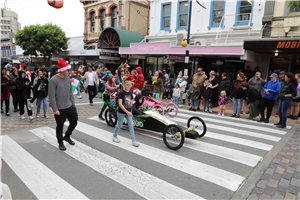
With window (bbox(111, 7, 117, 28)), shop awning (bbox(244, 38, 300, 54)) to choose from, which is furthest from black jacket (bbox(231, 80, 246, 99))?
window (bbox(111, 7, 117, 28))

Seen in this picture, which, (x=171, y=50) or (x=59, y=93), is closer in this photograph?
(x=59, y=93)

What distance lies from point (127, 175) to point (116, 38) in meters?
17.6

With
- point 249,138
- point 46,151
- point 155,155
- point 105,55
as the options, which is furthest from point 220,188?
point 105,55

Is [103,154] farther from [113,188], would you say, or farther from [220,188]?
[220,188]

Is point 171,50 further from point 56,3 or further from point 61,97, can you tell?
point 61,97

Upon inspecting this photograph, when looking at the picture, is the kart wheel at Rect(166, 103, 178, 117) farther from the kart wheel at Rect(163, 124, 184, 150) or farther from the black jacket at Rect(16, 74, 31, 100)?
the black jacket at Rect(16, 74, 31, 100)

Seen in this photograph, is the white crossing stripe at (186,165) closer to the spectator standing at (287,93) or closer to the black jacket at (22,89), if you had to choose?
the black jacket at (22,89)

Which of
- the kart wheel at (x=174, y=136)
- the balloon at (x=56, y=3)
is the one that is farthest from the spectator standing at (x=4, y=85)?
the kart wheel at (x=174, y=136)

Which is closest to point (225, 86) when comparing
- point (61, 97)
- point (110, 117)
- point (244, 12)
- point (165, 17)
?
point (110, 117)

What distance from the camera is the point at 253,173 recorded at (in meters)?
3.95

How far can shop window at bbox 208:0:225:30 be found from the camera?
15.1 m

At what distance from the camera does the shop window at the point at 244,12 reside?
13695 mm

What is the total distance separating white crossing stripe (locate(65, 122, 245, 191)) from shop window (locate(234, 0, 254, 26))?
41.2 feet

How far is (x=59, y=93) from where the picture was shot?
4.52 m
